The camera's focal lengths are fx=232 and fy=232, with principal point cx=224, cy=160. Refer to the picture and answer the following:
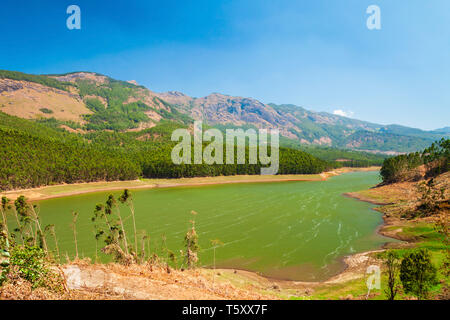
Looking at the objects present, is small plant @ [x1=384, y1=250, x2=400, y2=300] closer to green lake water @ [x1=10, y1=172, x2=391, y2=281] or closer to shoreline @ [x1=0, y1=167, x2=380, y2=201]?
green lake water @ [x1=10, y1=172, x2=391, y2=281]

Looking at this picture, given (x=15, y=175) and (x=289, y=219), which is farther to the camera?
(x=15, y=175)

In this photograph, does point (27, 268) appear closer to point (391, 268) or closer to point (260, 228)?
point (391, 268)

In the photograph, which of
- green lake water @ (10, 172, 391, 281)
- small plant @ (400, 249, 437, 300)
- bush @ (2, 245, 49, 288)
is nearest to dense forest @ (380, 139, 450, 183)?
green lake water @ (10, 172, 391, 281)

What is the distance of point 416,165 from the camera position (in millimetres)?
83188

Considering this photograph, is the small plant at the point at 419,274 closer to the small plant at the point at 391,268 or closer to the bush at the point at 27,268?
the small plant at the point at 391,268

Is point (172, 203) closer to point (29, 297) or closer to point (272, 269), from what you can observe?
point (272, 269)

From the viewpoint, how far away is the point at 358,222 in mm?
46062

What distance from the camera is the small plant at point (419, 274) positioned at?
15438 mm

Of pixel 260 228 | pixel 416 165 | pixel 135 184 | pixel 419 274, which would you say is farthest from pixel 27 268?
pixel 416 165

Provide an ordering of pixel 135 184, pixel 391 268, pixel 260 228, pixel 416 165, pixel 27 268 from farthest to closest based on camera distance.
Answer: pixel 135 184
pixel 416 165
pixel 260 228
pixel 391 268
pixel 27 268

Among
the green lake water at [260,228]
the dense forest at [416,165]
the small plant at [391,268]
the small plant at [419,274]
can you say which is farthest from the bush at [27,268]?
the dense forest at [416,165]

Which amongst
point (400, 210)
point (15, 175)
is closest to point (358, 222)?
point (400, 210)

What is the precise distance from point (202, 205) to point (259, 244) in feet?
90.3

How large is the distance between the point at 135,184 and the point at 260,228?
65.9 m
